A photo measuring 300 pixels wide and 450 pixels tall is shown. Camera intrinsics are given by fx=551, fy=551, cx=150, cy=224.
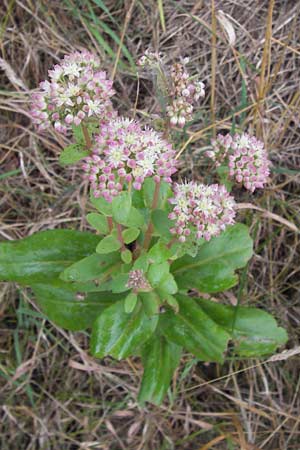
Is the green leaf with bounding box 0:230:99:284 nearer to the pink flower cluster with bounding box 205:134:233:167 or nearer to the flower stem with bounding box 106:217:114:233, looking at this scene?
the flower stem with bounding box 106:217:114:233

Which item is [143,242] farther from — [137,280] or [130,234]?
[137,280]

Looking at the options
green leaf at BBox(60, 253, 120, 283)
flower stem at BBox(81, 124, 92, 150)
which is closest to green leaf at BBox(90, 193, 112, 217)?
flower stem at BBox(81, 124, 92, 150)

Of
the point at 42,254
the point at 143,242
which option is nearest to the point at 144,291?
the point at 143,242

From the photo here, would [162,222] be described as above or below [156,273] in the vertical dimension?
above

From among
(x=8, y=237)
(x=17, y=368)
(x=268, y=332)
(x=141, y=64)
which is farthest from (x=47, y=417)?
(x=141, y=64)

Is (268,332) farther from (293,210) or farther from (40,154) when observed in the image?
(40,154)
